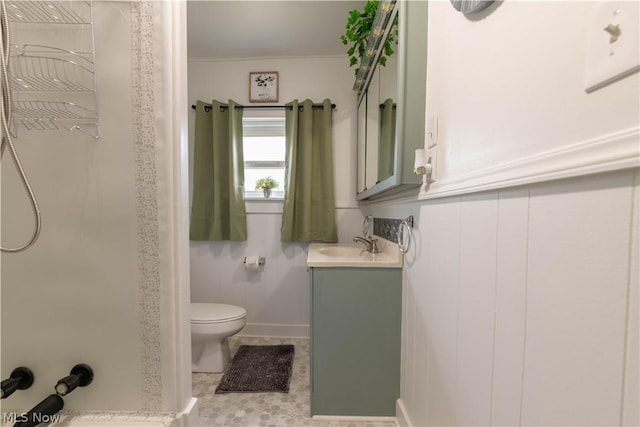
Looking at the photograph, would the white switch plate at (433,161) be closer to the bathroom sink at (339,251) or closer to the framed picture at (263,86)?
the bathroom sink at (339,251)

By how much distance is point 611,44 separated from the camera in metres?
0.36

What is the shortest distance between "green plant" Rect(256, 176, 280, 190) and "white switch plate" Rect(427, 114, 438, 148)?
160 cm

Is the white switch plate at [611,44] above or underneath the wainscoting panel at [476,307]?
above

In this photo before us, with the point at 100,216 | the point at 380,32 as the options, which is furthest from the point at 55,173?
the point at 380,32

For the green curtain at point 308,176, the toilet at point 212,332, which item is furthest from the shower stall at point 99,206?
the green curtain at point 308,176

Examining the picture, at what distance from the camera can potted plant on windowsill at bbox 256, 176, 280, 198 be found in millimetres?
2309

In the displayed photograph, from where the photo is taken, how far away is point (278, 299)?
2297 mm

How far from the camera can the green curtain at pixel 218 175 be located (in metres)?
2.18

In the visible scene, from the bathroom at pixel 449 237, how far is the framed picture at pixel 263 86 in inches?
55.5

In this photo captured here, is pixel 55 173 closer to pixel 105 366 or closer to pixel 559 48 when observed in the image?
pixel 105 366

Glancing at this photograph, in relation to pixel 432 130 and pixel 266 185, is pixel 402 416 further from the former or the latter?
pixel 266 185

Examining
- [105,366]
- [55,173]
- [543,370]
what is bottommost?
[105,366]

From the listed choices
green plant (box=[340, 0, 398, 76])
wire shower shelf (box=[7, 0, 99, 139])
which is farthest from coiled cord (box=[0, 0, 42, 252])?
green plant (box=[340, 0, 398, 76])

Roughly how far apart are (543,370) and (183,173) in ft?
3.60
